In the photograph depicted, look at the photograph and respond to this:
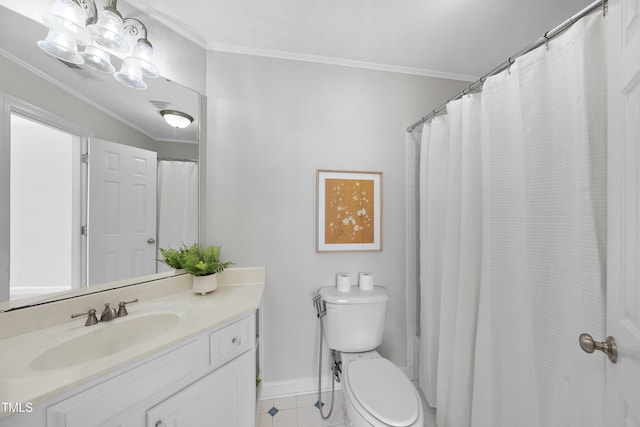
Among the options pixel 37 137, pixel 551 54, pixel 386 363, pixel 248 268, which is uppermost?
pixel 551 54

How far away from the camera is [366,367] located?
1.24 metres

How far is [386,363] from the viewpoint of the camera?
128cm

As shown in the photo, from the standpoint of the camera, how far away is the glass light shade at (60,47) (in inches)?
35.3

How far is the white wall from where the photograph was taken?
1491mm

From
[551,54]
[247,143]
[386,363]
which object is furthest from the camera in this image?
[247,143]

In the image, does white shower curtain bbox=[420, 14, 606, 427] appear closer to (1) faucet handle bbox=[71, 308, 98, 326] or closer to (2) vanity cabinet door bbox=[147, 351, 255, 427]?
(2) vanity cabinet door bbox=[147, 351, 255, 427]

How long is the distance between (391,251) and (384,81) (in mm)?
1236

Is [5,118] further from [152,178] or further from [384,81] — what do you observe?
[384,81]

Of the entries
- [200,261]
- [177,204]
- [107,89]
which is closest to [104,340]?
[200,261]

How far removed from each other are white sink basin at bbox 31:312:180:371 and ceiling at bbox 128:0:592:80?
1546 millimetres

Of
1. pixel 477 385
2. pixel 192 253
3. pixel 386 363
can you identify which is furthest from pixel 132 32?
pixel 477 385

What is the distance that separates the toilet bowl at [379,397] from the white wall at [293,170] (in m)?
0.45

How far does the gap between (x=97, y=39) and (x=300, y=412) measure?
7.20 feet

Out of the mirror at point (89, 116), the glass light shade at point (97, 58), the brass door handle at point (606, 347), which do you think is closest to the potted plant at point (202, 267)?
→ the mirror at point (89, 116)
